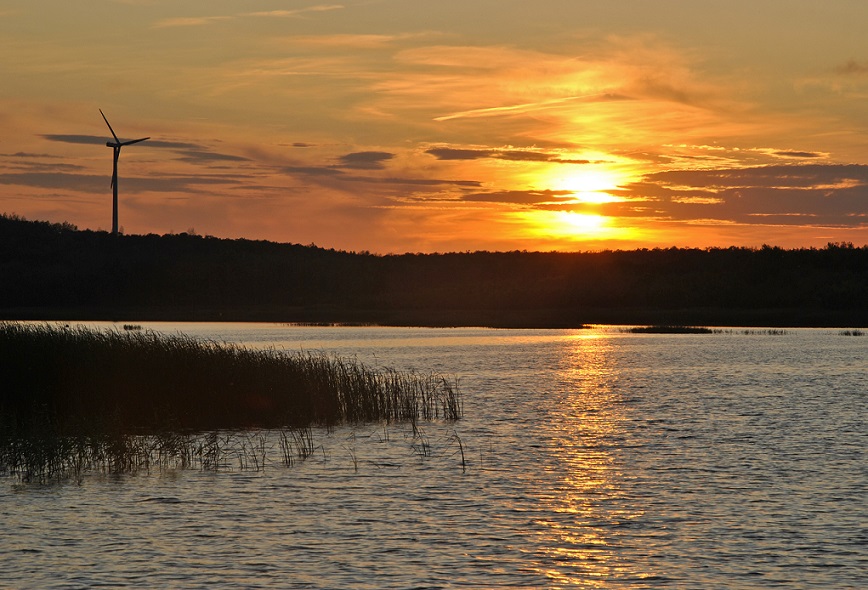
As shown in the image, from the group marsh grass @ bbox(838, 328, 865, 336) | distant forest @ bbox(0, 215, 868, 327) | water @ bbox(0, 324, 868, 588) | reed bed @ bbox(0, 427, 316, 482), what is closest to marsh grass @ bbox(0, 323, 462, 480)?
reed bed @ bbox(0, 427, 316, 482)

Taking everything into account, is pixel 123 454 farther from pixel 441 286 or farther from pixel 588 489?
pixel 441 286

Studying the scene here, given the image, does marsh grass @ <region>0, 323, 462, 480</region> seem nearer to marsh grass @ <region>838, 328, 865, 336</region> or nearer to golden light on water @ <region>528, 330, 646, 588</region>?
golden light on water @ <region>528, 330, 646, 588</region>

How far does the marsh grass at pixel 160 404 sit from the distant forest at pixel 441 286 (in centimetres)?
6995

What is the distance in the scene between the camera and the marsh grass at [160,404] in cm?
2441

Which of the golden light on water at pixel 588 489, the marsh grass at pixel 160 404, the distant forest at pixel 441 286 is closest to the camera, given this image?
the golden light on water at pixel 588 489

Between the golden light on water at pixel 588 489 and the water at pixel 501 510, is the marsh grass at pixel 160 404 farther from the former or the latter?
the golden light on water at pixel 588 489

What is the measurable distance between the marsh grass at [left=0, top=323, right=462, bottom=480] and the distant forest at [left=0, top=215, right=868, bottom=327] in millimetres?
69955

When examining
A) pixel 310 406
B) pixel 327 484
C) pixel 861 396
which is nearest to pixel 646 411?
pixel 861 396

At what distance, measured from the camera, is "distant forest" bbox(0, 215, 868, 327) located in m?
113

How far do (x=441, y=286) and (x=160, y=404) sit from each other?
142477 mm

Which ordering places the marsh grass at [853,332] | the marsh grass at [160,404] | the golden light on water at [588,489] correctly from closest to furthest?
the golden light on water at [588,489] → the marsh grass at [160,404] → the marsh grass at [853,332]

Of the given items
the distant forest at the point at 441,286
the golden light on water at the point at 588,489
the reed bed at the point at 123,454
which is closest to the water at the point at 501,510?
the golden light on water at the point at 588,489

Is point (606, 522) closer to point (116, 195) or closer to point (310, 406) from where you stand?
point (310, 406)

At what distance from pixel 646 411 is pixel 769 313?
7509 cm
